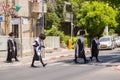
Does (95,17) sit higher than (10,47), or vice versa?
(95,17)

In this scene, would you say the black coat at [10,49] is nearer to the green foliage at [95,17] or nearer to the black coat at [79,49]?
the black coat at [79,49]

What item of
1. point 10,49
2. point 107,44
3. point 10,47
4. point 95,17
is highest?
point 95,17

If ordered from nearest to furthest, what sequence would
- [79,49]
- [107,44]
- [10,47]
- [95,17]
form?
[79,49]
[10,47]
[107,44]
[95,17]

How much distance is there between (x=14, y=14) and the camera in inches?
1479

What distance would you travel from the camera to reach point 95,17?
55406 mm

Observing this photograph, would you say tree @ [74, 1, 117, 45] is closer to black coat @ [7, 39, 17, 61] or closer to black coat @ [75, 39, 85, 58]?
black coat @ [7, 39, 17, 61]

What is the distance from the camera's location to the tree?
181 ft

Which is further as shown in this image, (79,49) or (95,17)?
(95,17)

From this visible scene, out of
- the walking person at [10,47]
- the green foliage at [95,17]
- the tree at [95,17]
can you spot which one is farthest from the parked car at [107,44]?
the walking person at [10,47]

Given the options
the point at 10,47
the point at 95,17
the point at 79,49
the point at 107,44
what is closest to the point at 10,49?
the point at 10,47

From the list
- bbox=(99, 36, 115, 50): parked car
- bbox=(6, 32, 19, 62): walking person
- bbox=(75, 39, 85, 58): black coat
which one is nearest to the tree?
bbox=(99, 36, 115, 50): parked car

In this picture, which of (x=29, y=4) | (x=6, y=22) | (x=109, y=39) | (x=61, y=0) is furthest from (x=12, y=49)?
(x=61, y=0)

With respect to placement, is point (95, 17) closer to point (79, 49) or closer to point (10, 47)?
point (10, 47)

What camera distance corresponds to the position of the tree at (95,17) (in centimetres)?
5522
